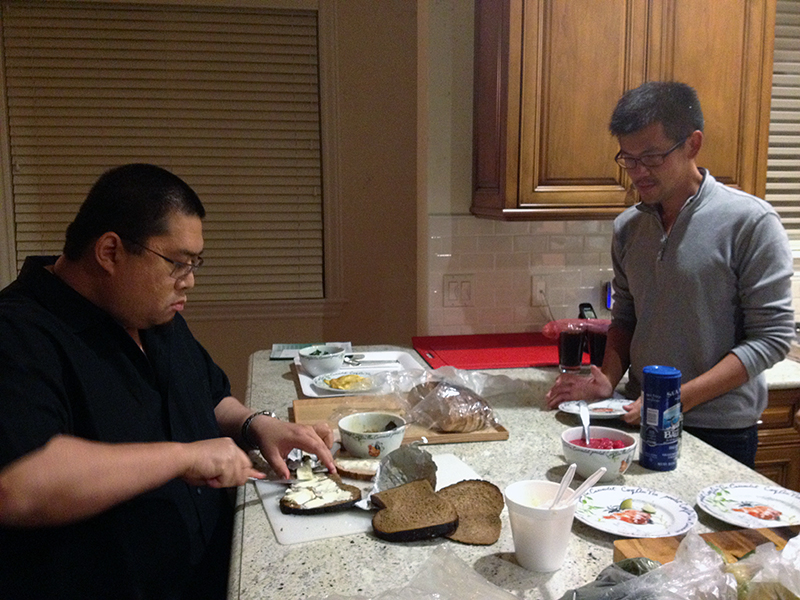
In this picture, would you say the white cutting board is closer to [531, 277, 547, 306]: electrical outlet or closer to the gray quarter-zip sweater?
the gray quarter-zip sweater

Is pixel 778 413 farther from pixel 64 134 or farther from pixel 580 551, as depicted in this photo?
pixel 64 134

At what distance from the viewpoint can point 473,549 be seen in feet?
3.73

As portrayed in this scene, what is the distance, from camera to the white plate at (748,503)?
3.91 feet

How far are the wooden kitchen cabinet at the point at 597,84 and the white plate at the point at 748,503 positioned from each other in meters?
1.47

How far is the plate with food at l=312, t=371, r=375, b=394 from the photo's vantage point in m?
2.02

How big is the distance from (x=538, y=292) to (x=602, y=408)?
1.22 meters

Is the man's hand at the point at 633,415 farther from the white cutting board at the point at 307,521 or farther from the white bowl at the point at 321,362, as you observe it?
the white bowl at the point at 321,362

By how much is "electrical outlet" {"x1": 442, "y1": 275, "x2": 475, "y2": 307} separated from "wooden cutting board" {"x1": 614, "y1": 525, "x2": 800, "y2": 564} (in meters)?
1.94

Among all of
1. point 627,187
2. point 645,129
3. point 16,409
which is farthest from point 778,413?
point 16,409

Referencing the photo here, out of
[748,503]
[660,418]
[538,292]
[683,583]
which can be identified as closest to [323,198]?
[538,292]

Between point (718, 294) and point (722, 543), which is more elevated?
point (718, 294)

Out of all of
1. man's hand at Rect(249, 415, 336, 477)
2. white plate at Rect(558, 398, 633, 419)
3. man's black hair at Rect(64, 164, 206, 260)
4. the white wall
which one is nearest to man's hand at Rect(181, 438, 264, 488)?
man's hand at Rect(249, 415, 336, 477)

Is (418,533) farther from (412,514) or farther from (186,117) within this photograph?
(186,117)

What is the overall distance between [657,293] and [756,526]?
0.94 metres
